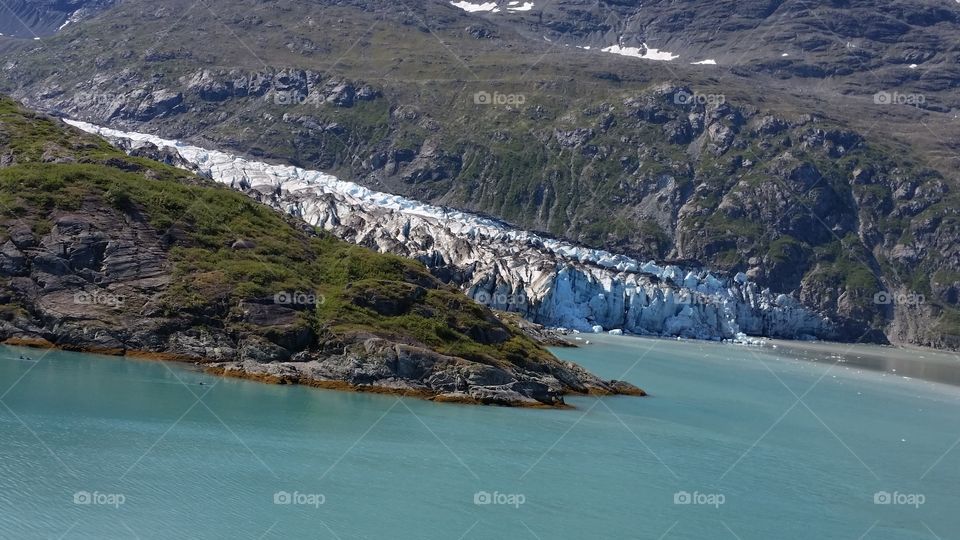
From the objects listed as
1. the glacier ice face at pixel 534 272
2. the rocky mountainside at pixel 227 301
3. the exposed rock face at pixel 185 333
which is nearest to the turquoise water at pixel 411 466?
the exposed rock face at pixel 185 333

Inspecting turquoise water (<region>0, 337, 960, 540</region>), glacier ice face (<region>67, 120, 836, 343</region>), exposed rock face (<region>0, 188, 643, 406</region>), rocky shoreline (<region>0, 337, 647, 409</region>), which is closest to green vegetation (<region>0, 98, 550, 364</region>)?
exposed rock face (<region>0, 188, 643, 406</region>)

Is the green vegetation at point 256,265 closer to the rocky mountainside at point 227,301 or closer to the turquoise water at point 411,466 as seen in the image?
the rocky mountainside at point 227,301

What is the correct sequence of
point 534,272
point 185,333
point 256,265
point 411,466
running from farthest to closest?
point 534,272 → point 256,265 → point 185,333 → point 411,466

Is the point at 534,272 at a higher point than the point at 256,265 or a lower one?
lower

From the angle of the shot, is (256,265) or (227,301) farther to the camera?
(256,265)

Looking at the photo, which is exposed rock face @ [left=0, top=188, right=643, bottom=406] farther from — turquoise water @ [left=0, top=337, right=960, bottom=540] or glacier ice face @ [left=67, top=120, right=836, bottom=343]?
glacier ice face @ [left=67, top=120, right=836, bottom=343]

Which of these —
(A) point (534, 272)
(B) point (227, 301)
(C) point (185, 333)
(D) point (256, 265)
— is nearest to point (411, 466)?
(C) point (185, 333)

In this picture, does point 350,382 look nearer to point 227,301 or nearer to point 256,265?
point 227,301
